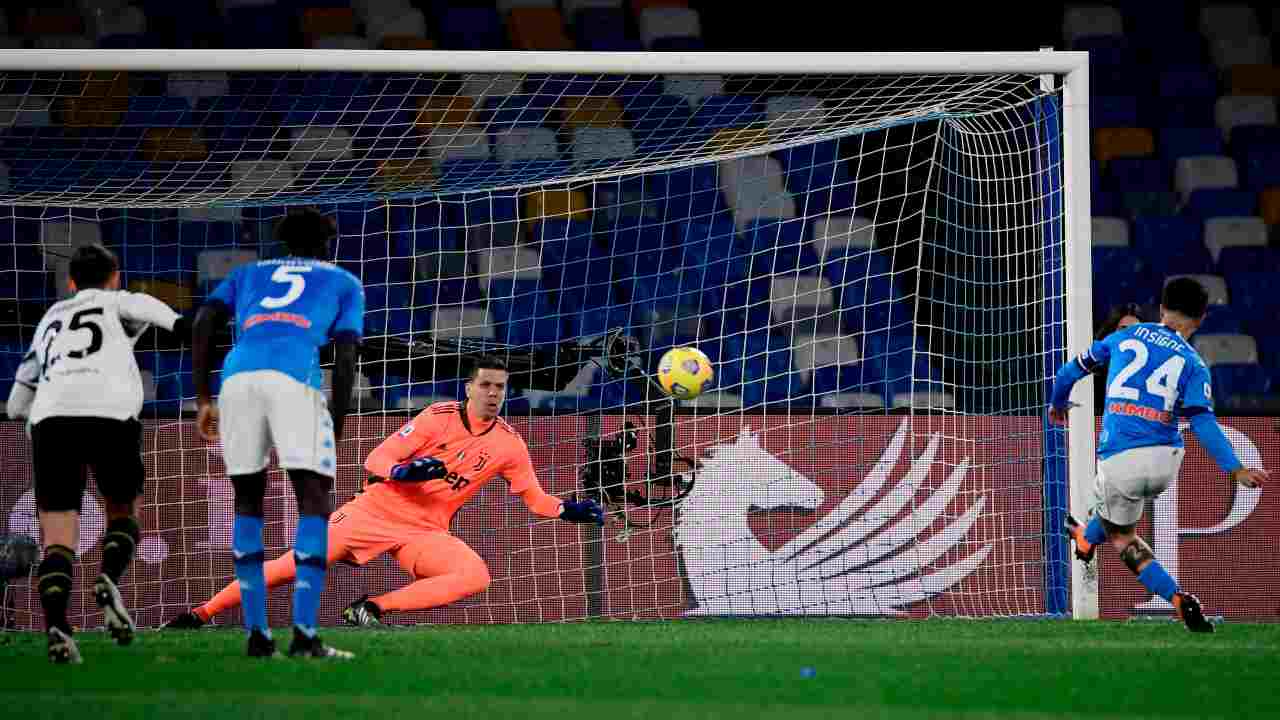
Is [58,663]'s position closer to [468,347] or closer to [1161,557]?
[468,347]

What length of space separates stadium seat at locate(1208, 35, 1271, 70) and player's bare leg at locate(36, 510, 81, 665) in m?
12.5

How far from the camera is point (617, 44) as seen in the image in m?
14.7

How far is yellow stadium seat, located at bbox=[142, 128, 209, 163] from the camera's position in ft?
34.6

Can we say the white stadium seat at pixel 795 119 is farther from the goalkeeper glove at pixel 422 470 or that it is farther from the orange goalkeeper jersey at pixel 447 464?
the goalkeeper glove at pixel 422 470

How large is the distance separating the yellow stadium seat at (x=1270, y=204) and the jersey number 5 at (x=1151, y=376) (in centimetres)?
707

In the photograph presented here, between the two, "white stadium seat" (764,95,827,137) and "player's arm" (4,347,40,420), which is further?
"white stadium seat" (764,95,827,137)

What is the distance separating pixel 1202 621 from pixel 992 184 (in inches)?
131

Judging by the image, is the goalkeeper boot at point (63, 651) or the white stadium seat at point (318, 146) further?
the white stadium seat at point (318, 146)

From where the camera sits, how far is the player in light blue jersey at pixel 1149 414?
785 cm

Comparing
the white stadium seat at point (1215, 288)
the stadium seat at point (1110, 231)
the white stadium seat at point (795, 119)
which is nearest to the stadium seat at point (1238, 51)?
the stadium seat at point (1110, 231)

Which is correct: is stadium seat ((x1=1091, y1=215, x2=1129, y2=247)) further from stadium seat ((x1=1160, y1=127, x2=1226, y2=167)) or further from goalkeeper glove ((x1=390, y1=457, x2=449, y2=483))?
goalkeeper glove ((x1=390, y1=457, x2=449, y2=483))

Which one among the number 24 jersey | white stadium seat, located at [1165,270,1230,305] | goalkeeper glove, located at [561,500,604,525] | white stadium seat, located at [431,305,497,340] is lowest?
goalkeeper glove, located at [561,500,604,525]

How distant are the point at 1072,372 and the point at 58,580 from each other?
482 centimetres

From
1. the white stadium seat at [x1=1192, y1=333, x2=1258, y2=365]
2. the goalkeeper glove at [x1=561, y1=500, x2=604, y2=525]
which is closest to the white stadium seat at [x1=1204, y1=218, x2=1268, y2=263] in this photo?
the white stadium seat at [x1=1192, y1=333, x2=1258, y2=365]
